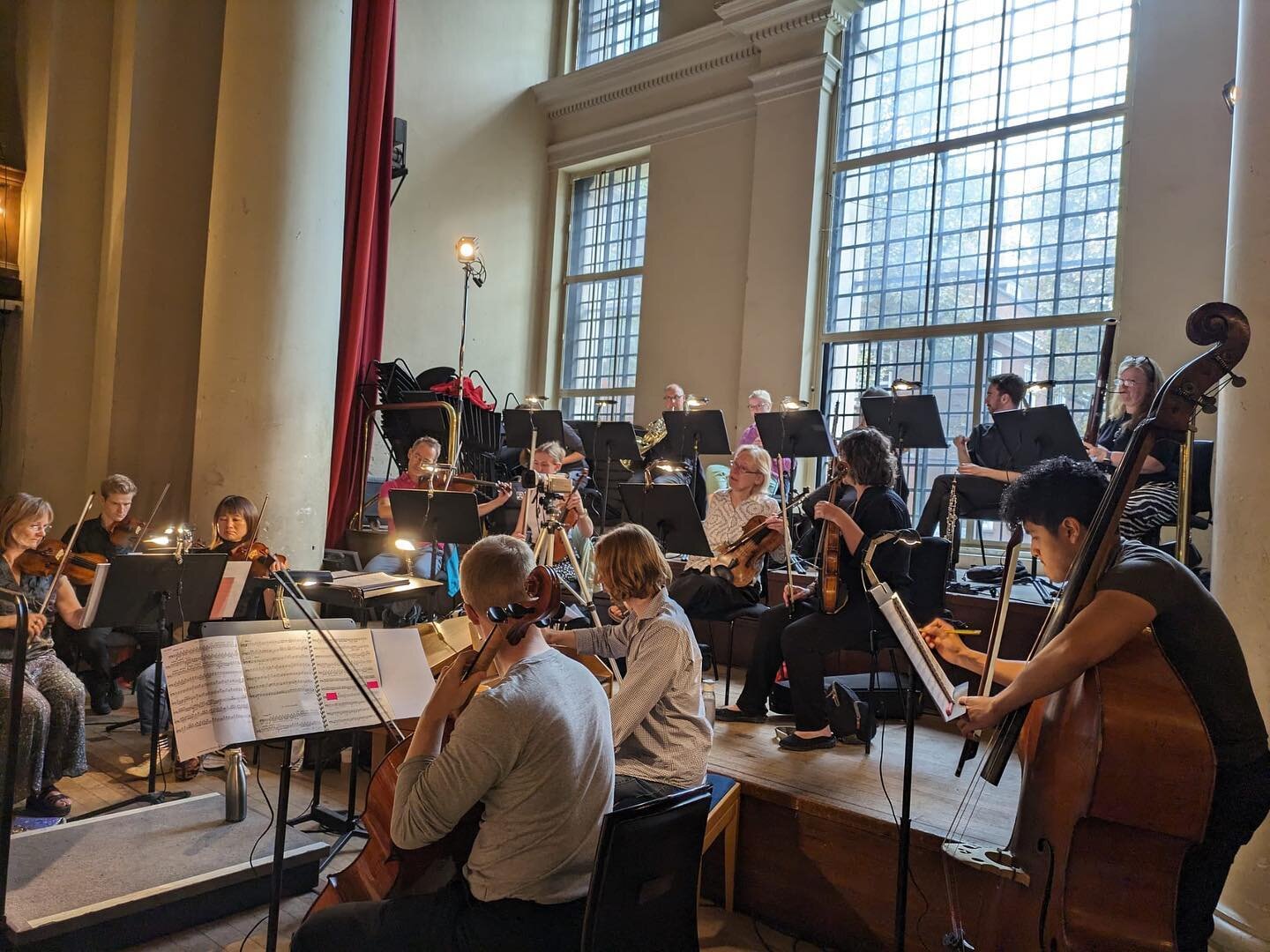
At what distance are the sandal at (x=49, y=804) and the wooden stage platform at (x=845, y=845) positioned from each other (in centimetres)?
248

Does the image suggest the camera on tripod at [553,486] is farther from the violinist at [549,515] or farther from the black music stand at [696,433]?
the black music stand at [696,433]

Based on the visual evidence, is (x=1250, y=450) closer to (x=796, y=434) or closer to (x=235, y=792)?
(x=796, y=434)

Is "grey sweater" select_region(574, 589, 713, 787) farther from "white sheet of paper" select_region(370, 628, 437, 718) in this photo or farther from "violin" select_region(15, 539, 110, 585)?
"violin" select_region(15, 539, 110, 585)

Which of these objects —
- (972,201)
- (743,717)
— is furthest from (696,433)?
(972,201)

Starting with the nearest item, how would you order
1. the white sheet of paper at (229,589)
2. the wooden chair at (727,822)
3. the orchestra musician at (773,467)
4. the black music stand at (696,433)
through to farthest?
the wooden chair at (727,822)
the white sheet of paper at (229,589)
the black music stand at (696,433)
the orchestra musician at (773,467)

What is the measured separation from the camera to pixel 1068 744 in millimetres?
1925

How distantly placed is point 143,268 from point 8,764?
5.29m

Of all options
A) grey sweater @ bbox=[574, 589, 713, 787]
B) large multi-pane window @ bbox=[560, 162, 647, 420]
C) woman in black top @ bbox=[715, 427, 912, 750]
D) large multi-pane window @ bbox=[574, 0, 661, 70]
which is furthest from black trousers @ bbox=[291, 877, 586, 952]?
large multi-pane window @ bbox=[574, 0, 661, 70]

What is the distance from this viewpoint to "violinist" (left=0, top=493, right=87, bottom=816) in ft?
11.5

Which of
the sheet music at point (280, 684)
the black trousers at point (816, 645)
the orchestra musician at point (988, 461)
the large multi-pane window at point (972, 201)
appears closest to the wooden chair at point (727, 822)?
the black trousers at point (816, 645)

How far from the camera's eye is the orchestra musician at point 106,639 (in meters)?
4.90

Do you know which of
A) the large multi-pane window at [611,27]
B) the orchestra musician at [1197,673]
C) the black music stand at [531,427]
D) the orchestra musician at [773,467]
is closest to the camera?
the orchestra musician at [1197,673]

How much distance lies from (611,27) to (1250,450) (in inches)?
384

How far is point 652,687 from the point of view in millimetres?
2566
